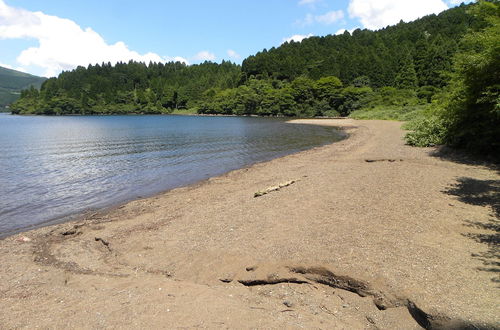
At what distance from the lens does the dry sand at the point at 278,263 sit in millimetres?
5695

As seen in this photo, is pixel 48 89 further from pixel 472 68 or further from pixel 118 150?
pixel 472 68

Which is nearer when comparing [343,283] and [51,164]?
[343,283]

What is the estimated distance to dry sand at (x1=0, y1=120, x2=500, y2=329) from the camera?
5695 millimetres

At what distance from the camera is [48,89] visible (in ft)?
565

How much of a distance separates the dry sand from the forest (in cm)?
653

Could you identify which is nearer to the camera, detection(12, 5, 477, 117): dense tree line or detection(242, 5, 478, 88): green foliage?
detection(242, 5, 478, 88): green foliage

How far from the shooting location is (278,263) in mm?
7449

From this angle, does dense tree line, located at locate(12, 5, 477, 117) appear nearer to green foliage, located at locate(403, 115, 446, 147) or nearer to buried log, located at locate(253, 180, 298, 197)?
green foliage, located at locate(403, 115, 446, 147)

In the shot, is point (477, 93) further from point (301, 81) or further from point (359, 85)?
point (301, 81)

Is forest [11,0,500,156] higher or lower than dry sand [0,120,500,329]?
higher

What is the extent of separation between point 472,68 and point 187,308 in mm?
17442

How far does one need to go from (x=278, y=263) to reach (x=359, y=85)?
347 ft

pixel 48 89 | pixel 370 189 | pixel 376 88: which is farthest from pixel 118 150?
pixel 48 89

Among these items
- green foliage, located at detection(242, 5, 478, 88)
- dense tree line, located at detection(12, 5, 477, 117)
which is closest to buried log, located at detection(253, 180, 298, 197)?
dense tree line, located at detection(12, 5, 477, 117)
